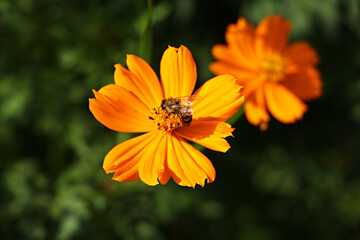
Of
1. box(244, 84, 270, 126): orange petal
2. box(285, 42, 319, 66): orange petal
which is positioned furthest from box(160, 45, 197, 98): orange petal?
box(285, 42, 319, 66): orange petal

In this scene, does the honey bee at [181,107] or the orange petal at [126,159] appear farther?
the honey bee at [181,107]

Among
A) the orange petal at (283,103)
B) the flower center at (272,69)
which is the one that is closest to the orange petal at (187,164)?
the orange petal at (283,103)

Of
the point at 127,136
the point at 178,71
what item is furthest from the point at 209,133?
the point at 127,136

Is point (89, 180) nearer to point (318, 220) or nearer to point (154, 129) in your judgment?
point (154, 129)

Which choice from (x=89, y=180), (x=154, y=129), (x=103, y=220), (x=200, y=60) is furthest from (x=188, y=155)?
(x=200, y=60)

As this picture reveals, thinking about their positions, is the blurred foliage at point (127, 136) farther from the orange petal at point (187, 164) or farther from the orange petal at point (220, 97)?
the orange petal at point (220, 97)
